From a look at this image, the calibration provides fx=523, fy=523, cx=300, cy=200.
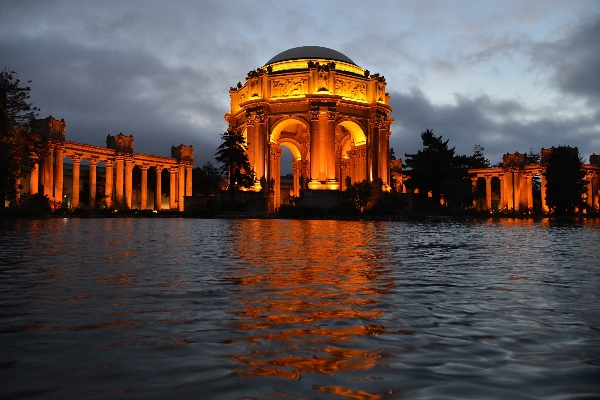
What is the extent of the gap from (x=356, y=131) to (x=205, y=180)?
107ft

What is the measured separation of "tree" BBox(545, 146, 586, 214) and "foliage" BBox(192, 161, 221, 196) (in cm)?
5017

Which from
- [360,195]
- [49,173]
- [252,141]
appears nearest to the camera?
[360,195]

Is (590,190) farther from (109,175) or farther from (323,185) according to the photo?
(109,175)

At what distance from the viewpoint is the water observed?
2746 mm

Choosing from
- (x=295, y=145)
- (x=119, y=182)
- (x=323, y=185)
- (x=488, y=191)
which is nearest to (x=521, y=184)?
(x=488, y=191)

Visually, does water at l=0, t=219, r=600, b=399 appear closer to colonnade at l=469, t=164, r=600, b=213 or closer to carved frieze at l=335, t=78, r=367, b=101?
carved frieze at l=335, t=78, r=367, b=101

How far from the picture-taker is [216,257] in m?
9.78

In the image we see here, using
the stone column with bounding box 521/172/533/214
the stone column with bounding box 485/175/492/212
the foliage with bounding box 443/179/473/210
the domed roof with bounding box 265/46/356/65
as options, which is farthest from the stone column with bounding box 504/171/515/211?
the domed roof with bounding box 265/46/356/65

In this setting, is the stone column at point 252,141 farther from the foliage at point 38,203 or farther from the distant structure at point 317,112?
the foliage at point 38,203

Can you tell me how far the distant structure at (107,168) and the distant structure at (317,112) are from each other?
1293 cm

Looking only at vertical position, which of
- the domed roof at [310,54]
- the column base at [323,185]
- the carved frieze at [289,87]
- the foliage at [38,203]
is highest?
the domed roof at [310,54]

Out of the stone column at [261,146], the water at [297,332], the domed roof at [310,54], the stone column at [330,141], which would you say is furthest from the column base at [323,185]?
the water at [297,332]

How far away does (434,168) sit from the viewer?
6594 centimetres

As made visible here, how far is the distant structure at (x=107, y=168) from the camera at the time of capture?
181 ft
